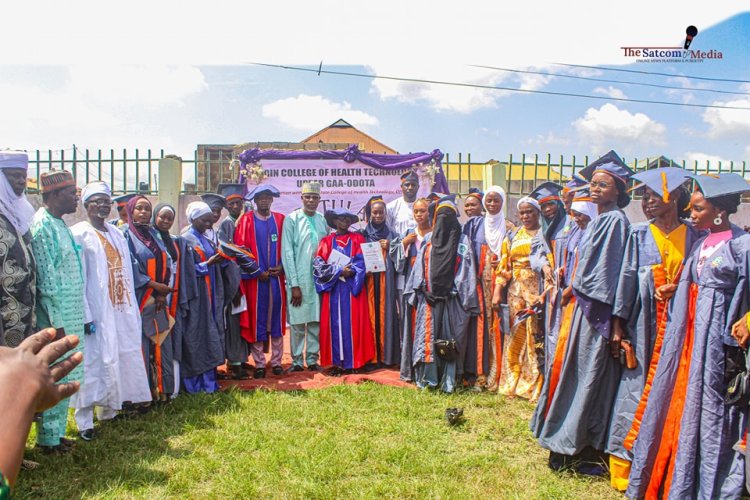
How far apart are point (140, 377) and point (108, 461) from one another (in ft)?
3.16

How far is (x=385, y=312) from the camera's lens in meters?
6.69

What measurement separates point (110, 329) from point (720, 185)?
4.49 metres

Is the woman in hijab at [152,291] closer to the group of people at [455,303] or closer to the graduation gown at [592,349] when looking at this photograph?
the group of people at [455,303]

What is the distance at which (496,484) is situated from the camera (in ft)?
11.7

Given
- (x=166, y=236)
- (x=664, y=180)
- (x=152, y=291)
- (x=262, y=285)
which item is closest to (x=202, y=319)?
(x=152, y=291)

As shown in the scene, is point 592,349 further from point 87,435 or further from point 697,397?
point 87,435

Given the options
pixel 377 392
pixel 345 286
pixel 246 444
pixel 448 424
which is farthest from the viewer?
pixel 345 286

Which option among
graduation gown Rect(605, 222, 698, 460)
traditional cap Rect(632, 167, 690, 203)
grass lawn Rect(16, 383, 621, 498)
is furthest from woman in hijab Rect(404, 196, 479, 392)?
traditional cap Rect(632, 167, 690, 203)

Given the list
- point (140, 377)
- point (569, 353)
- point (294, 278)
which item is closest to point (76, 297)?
point (140, 377)

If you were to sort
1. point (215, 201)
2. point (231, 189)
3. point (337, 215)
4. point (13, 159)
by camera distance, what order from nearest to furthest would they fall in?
point (13, 159) → point (337, 215) → point (215, 201) → point (231, 189)

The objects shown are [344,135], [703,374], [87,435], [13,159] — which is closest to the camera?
[703,374]

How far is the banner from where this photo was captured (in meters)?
8.60

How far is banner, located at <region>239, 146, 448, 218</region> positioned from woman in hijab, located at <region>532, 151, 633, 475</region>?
16.1ft

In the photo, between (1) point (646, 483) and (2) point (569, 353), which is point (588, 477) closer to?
(1) point (646, 483)
